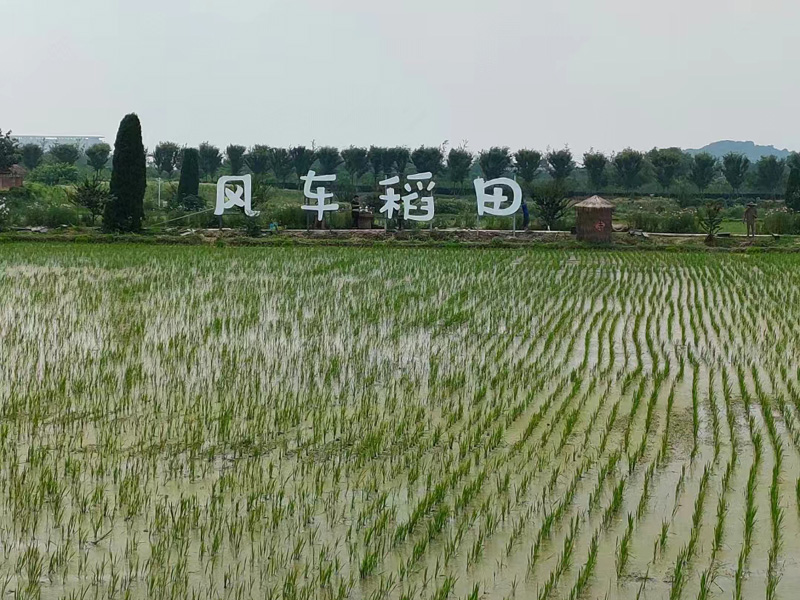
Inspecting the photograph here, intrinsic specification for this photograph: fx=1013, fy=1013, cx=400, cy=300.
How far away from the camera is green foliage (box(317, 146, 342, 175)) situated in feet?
153

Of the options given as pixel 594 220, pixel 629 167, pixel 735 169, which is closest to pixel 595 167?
pixel 629 167

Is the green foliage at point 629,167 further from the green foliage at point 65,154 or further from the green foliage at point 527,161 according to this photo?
the green foliage at point 65,154

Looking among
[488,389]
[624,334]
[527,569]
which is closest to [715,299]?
[624,334]

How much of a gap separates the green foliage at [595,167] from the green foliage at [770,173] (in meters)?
6.42

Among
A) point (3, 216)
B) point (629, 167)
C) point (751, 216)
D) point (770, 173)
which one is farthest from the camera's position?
point (629, 167)

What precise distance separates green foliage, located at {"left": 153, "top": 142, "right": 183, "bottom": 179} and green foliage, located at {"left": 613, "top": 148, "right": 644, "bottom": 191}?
19953 mm

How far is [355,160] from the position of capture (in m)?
45.8

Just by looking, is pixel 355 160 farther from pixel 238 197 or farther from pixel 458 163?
pixel 238 197

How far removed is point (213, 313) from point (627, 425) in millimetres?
5504

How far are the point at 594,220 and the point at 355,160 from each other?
25.7 meters

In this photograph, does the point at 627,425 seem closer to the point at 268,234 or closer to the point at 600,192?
the point at 268,234

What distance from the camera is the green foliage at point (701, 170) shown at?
135 ft

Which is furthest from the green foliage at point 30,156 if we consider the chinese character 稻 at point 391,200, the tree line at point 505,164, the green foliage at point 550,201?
the green foliage at point 550,201

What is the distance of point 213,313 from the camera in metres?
10.2
